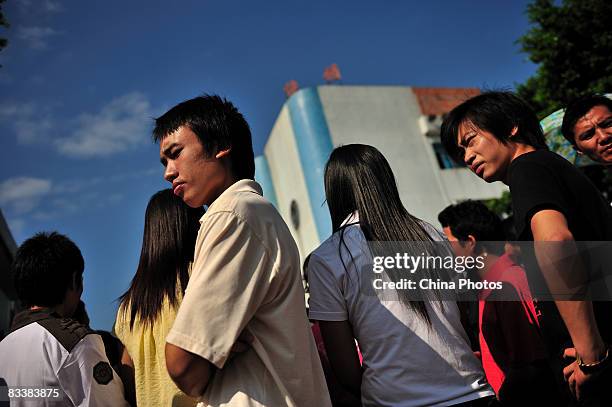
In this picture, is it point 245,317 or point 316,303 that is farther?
point 316,303

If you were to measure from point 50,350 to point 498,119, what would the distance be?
2.09m

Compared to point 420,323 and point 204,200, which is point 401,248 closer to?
point 420,323

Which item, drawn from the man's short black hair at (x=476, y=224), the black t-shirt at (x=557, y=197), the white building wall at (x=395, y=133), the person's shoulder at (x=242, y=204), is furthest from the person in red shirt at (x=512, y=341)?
the white building wall at (x=395, y=133)

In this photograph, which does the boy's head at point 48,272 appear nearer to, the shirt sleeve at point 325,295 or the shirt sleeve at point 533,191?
the shirt sleeve at point 325,295

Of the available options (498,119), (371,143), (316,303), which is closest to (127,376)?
(316,303)

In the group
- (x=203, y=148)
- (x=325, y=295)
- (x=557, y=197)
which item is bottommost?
(x=325, y=295)

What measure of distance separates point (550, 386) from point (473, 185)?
1918 cm

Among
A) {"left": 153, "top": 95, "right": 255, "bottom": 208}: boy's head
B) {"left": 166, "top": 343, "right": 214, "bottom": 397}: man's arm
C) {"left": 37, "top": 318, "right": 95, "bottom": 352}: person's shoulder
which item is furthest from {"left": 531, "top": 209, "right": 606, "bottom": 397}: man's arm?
{"left": 37, "top": 318, "right": 95, "bottom": 352}: person's shoulder

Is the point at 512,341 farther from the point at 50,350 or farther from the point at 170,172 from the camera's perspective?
the point at 50,350

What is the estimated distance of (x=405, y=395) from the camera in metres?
1.76

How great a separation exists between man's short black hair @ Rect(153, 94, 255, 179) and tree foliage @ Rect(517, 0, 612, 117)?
999 centimetres

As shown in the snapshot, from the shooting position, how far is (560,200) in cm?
169

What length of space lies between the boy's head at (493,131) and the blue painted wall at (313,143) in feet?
→ 53.3

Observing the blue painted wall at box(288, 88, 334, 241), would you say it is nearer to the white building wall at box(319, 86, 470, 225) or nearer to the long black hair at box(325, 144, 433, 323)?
the white building wall at box(319, 86, 470, 225)
